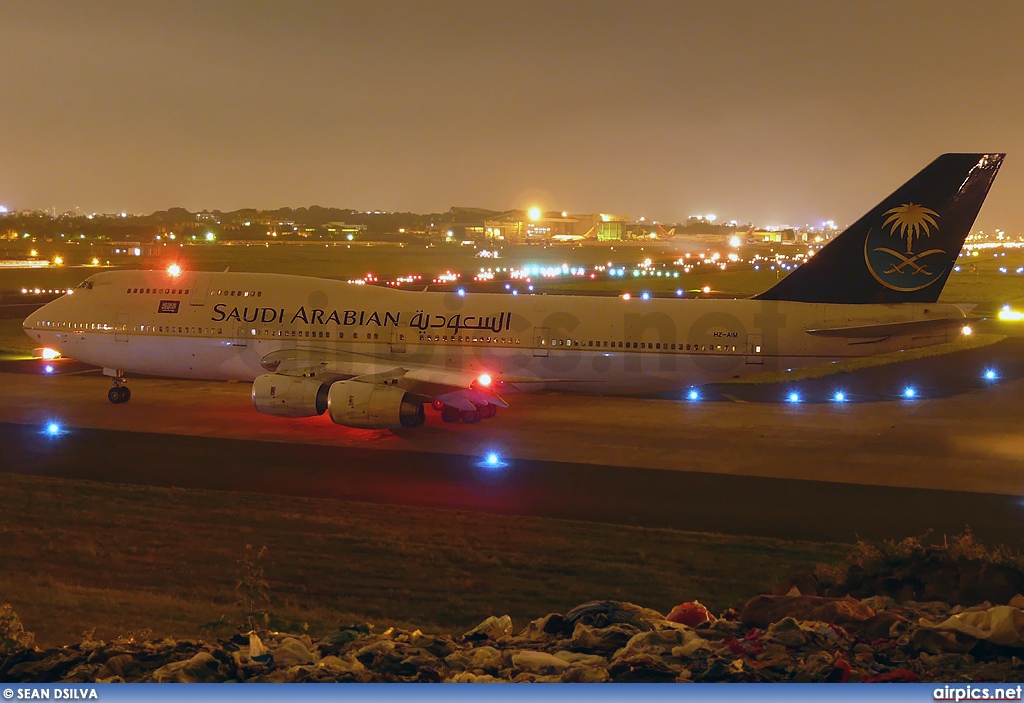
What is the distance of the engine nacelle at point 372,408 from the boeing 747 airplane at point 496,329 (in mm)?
41

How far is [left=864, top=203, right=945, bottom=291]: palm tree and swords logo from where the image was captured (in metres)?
28.0

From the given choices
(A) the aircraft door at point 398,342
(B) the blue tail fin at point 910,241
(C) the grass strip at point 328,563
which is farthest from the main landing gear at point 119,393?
(B) the blue tail fin at point 910,241

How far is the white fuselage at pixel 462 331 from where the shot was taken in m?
29.5

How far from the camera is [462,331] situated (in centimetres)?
3095

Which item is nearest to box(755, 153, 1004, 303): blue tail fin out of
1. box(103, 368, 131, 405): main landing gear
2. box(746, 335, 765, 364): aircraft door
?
box(746, 335, 765, 364): aircraft door

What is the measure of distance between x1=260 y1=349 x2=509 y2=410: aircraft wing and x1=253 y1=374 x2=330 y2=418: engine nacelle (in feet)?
3.34

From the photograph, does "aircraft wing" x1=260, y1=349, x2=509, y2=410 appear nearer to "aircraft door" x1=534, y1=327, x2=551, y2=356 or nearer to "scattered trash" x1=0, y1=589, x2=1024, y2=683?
"aircraft door" x1=534, y1=327, x2=551, y2=356

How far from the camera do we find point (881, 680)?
9578mm

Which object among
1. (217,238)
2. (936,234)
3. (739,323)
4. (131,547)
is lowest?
(131,547)

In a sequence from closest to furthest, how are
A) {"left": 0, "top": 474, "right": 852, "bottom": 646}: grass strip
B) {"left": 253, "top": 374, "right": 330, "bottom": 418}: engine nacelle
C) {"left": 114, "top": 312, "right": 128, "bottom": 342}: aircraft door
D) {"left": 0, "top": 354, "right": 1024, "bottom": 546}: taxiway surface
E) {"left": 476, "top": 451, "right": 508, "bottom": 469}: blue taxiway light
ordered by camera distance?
{"left": 0, "top": 474, "right": 852, "bottom": 646}: grass strip → {"left": 0, "top": 354, "right": 1024, "bottom": 546}: taxiway surface → {"left": 476, "top": 451, "right": 508, "bottom": 469}: blue taxiway light → {"left": 253, "top": 374, "right": 330, "bottom": 418}: engine nacelle → {"left": 114, "top": 312, "right": 128, "bottom": 342}: aircraft door

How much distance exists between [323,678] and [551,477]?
1378 cm

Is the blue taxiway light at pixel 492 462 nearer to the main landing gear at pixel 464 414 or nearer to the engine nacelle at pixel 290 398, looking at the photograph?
the main landing gear at pixel 464 414

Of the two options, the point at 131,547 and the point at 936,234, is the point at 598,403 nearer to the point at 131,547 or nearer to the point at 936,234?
the point at 936,234

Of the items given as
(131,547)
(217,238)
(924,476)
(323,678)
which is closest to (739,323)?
(924,476)
